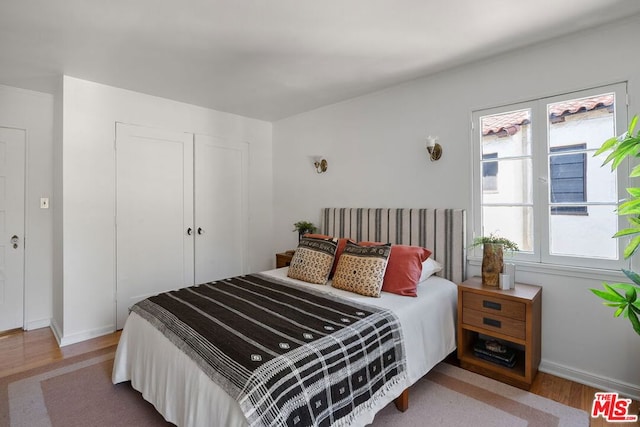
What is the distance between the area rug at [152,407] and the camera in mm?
1931

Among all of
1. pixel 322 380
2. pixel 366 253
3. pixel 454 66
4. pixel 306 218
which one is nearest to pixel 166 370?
pixel 322 380

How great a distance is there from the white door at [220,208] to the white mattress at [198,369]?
167 centimetres

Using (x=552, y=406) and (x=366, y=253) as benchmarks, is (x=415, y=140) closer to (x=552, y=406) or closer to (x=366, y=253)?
(x=366, y=253)

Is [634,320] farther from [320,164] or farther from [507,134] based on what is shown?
[320,164]

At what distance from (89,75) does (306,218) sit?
105 inches

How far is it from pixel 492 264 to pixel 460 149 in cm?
102

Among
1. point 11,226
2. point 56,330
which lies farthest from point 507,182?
point 11,226

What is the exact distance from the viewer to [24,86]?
3.15 m

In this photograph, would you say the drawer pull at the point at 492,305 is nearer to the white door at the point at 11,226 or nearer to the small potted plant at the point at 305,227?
the small potted plant at the point at 305,227

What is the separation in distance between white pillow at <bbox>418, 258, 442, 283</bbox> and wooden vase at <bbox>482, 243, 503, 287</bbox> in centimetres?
41

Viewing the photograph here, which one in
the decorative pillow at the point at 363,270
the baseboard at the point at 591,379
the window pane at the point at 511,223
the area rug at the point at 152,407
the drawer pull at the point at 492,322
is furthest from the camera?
the window pane at the point at 511,223

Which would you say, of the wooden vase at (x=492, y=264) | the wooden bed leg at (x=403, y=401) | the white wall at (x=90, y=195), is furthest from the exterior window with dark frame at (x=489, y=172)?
the white wall at (x=90, y=195)

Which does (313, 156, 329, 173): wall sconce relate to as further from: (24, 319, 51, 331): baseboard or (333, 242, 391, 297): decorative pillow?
(24, 319, 51, 331): baseboard

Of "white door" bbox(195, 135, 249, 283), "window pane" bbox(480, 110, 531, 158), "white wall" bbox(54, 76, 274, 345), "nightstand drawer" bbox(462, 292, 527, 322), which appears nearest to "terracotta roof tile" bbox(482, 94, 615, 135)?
"window pane" bbox(480, 110, 531, 158)
